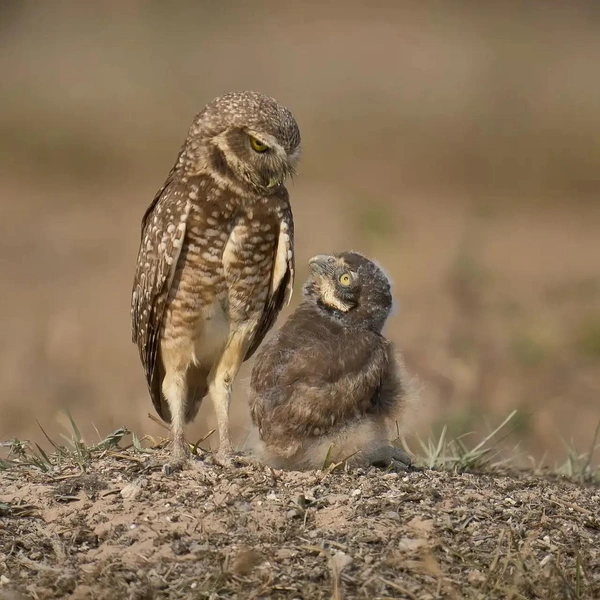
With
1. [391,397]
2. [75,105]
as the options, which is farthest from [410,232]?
[391,397]

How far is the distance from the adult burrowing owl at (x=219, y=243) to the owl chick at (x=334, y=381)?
30 centimetres

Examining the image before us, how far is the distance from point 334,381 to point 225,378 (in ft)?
3.02

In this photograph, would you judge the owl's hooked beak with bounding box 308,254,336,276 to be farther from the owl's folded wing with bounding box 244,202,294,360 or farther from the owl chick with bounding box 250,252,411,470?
the owl's folded wing with bounding box 244,202,294,360

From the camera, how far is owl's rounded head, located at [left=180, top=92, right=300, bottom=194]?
514 cm

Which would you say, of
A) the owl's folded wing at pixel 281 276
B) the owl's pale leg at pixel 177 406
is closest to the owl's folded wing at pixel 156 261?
the owl's pale leg at pixel 177 406

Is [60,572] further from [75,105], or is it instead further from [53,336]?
[75,105]

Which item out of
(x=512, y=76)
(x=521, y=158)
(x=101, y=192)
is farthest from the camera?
(x=512, y=76)

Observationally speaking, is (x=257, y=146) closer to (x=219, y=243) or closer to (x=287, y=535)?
(x=219, y=243)

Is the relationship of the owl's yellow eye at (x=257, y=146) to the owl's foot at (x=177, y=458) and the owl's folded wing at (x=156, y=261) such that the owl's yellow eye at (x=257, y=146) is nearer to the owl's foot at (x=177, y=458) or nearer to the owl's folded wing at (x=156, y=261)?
the owl's folded wing at (x=156, y=261)

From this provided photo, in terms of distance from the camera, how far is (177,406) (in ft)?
17.6

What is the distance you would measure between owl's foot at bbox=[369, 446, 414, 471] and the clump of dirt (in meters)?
0.29

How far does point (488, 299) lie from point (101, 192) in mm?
6768

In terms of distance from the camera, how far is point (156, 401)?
18.9 ft

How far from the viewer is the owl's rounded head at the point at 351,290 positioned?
505 cm
